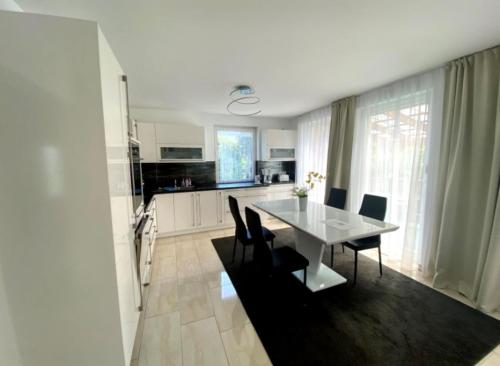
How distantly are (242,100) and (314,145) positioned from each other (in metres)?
1.92

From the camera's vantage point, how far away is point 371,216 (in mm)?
2713

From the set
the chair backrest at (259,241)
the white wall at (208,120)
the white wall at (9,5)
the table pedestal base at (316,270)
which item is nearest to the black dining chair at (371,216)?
the table pedestal base at (316,270)

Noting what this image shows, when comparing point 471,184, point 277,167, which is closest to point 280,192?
point 277,167

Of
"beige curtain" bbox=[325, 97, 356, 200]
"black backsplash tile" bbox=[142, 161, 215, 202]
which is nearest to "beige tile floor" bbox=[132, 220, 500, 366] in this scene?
"beige curtain" bbox=[325, 97, 356, 200]

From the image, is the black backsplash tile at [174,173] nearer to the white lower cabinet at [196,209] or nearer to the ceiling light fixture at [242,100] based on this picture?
the white lower cabinet at [196,209]

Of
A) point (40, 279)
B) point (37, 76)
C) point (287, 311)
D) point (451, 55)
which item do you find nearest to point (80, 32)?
point (37, 76)

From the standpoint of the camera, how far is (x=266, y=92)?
10.2 feet

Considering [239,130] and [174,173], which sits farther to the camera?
[239,130]

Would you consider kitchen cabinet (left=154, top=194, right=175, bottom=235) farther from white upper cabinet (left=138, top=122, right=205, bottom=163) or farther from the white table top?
the white table top

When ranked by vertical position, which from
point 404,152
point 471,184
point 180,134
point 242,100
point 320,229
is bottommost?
point 320,229

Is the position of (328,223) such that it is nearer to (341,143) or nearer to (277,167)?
(341,143)

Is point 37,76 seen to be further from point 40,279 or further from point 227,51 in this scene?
point 227,51

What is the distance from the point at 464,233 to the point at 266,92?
292 cm

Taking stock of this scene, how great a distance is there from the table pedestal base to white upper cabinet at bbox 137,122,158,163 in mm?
2944
